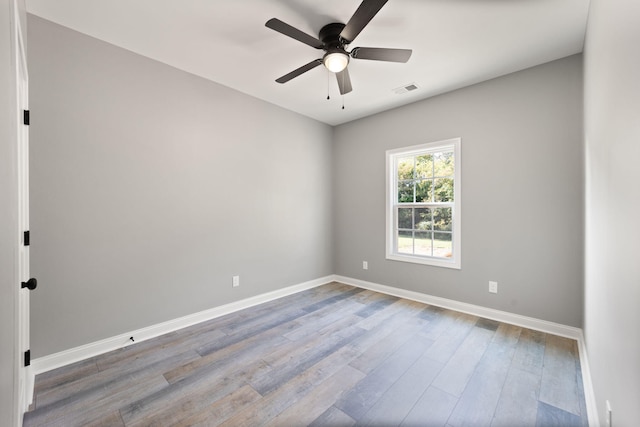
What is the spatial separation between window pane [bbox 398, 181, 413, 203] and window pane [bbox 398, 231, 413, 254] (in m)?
0.48

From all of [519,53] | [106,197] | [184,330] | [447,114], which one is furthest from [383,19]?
[184,330]

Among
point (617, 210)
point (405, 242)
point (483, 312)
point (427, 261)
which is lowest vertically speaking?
point (483, 312)

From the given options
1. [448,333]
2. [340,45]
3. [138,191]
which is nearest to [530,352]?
[448,333]

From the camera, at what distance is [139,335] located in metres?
2.60

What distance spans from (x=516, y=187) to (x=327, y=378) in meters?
2.76

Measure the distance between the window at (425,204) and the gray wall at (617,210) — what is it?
174 cm

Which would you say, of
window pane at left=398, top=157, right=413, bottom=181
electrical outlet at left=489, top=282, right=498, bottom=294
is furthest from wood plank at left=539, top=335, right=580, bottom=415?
window pane at left=398, top=157, right=413, bottom=181

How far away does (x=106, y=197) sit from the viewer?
242 cm

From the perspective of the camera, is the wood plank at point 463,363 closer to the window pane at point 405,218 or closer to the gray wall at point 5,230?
the window pane at point 405,218

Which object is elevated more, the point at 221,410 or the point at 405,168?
the point at 405,168

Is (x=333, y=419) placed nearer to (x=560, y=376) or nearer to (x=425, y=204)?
(x=560, y=376)

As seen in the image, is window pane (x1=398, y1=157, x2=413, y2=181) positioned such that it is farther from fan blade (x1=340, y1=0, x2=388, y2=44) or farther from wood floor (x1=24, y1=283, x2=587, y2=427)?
fan blade (x1=340, y1=0, x2=388, y2=44)

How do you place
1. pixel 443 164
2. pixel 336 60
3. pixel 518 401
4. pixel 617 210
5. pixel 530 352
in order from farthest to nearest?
pixel 443 164, pixel 530 352, pixel 336 60, pixel 518 401, pixel 617 210

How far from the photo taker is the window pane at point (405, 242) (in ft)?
12.8
